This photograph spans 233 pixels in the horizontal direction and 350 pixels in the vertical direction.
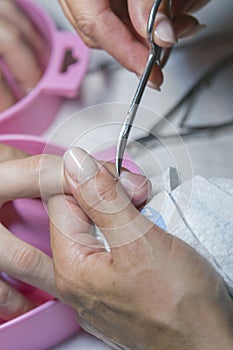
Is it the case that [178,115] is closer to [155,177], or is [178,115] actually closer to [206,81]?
[206,81]

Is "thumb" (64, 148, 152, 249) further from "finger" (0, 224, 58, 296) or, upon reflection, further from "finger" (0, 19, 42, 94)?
"finger" (0, 19, 42, 94)

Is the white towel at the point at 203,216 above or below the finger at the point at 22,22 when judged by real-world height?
below

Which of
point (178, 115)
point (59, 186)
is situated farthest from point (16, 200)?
point (178, 115)

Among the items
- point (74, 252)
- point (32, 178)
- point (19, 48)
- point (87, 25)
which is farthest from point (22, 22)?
point (74, 252)

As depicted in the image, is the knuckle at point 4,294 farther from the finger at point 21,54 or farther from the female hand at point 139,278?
the finger at point 21,54

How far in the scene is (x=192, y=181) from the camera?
52 centimetres

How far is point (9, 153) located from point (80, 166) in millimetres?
186

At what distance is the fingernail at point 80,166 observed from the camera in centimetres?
50

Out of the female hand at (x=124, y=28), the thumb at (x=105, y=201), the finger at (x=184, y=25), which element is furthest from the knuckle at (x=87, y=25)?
the thumb at (x=105, y=201)

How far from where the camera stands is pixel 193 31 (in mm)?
795

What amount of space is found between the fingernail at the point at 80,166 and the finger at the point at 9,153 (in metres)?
0.15

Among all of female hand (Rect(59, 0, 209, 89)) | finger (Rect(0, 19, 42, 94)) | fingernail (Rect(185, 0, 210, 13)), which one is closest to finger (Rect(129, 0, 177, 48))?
female hand (Rect(59, 0, 209, 89))

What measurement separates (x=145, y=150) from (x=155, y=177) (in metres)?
0.12

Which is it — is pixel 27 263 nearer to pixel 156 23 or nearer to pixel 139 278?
pixel 139 278
